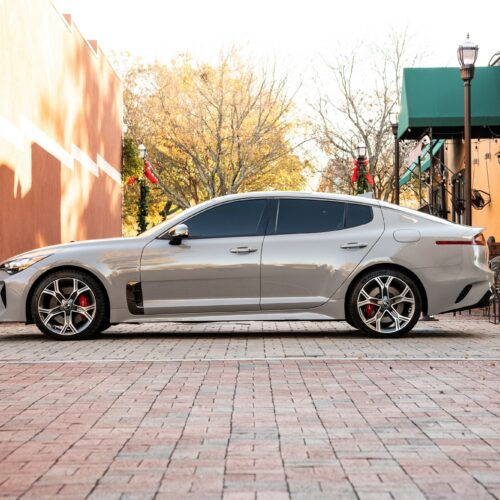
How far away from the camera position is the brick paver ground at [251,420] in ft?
15.5

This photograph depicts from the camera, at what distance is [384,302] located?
38.2 feet

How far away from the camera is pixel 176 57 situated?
46281 millimetres

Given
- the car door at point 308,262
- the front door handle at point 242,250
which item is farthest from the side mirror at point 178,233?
the car door at point 308,262

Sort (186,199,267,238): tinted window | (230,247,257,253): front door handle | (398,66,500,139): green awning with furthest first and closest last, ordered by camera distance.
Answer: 1. (398,66,500,139): green awning
2. (186,199,267,238): tinted window
3. (230,247,257,253): front door handle

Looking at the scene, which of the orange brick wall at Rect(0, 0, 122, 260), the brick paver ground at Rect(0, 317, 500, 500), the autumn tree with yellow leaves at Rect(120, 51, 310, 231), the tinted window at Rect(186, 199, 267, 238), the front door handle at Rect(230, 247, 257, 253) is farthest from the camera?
the autumn tree with yellow leaves at Rect(120, 51, 310, 231)

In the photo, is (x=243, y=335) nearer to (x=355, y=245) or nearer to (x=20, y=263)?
(x=355, y=245)

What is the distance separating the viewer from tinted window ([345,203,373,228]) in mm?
11938

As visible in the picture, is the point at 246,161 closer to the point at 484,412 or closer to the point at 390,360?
the point at 390,360

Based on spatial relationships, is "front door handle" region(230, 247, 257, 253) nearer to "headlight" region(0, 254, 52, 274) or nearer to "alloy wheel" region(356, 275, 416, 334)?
"alloy wheel" region(356, 275, 416, 334)

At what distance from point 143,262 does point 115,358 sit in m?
2.06

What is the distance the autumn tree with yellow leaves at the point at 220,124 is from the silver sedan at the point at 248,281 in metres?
29.5

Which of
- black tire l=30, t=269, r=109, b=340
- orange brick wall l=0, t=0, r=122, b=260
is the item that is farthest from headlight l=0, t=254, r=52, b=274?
orange brick wall l=0, t=0, r=122, b=260

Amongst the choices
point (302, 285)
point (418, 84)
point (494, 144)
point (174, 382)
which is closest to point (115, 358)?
point (174, 382)

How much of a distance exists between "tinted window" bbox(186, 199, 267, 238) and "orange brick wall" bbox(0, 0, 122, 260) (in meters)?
6.91
